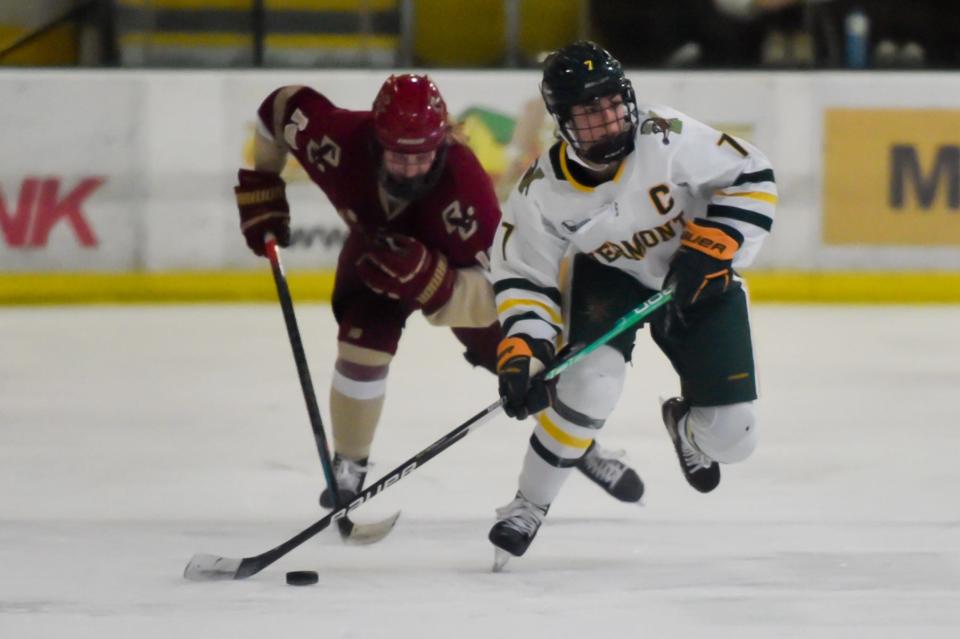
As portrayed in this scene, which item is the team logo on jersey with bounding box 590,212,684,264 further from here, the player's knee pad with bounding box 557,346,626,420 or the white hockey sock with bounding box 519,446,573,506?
the white hockey sock with bounding box 519,446,573,506

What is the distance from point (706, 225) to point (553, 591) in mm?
710

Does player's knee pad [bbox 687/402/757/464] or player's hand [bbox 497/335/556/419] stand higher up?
player's hand [bbox 497/335/556/419]

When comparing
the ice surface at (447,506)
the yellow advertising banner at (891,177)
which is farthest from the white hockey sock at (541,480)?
the yellow advertising banner at (891,177)

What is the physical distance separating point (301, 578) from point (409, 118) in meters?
0.88

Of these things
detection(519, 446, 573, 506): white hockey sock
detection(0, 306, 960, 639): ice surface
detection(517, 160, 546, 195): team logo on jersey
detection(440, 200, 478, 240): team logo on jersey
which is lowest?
detection(0, 306, 960, 639): ice surface

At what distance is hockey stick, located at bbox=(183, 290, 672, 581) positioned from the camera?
2.80m

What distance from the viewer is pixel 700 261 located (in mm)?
2830

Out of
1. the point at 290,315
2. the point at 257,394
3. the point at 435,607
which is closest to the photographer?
the point at 435,607

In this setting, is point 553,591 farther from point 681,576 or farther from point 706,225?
point 706,225

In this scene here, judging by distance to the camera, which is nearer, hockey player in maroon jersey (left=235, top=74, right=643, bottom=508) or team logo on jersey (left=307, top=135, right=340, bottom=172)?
hockey player in maroon jersey (left=235, top=74, right=643, bottom=508)

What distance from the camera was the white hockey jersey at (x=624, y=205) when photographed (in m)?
2.86

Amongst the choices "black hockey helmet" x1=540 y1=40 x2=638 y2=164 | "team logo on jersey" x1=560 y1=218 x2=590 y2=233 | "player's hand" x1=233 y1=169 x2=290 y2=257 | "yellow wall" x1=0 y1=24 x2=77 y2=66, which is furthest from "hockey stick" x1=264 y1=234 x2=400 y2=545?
"yellow wall" x1=0 y1=24 x2=77 y2=66

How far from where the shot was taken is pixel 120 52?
20.2 feet

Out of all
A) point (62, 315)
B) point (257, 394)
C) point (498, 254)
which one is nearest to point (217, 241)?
point (62, 315)
